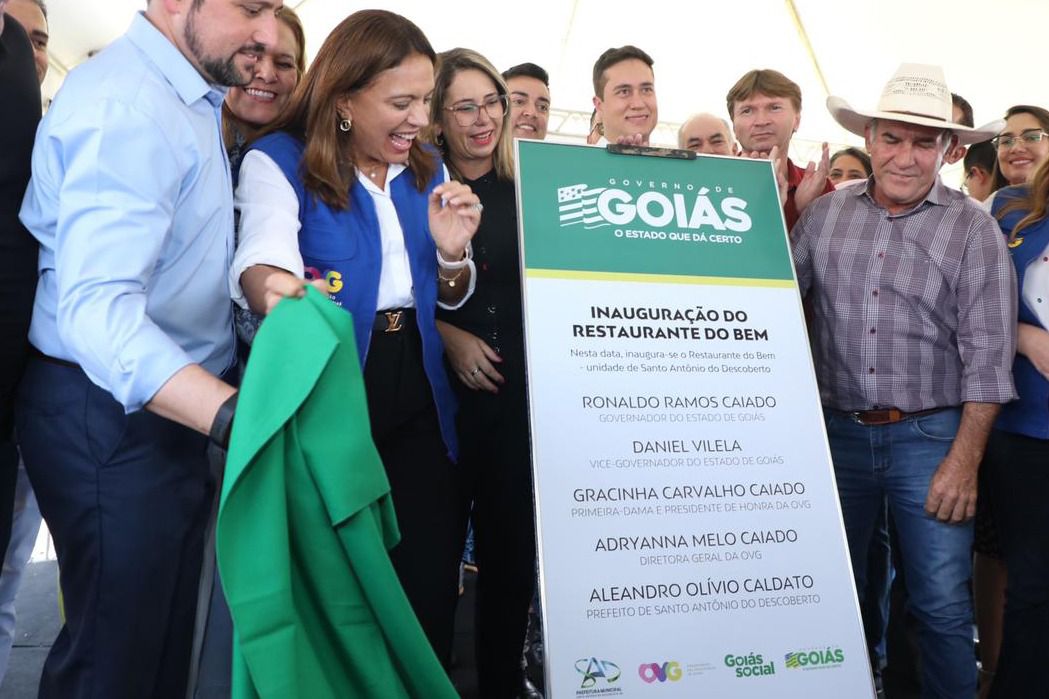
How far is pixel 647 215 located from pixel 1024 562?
1.28 m

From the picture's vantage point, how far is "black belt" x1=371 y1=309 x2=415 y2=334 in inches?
71.4

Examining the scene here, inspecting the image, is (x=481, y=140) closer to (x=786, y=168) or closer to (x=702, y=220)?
(x=702, y=220)

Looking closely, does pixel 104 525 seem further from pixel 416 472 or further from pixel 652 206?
pixel 652 206

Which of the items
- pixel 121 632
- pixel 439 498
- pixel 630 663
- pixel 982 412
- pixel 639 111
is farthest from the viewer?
pixel 639 111

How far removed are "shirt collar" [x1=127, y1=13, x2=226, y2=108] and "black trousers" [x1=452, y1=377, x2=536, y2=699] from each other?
3.28 ft

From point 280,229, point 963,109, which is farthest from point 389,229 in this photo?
point 963,109

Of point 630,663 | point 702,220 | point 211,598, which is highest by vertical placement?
point 702,220

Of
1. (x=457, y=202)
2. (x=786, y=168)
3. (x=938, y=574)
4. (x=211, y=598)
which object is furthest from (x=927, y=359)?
(x=211, y=598)

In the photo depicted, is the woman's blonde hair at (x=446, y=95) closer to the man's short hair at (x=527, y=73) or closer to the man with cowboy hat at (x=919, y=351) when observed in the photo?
the man's short hair at (x=527, y=73)

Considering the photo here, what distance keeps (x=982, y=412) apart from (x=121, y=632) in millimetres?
1906

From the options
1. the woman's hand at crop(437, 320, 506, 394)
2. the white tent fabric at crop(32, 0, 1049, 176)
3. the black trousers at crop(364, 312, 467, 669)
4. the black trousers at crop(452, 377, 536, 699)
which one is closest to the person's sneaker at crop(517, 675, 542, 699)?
the black trousers at crop(452, 377, 536, 699)

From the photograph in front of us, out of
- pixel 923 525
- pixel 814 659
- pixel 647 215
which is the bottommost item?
pixel 814 659

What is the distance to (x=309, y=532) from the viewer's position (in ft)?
3.74

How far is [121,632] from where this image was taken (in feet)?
4.50
